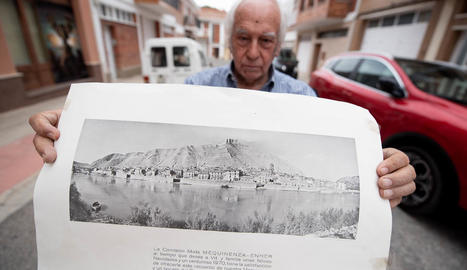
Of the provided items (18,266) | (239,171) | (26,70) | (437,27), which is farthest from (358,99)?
(26,70)

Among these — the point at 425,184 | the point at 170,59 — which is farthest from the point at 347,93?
the point at 170,59

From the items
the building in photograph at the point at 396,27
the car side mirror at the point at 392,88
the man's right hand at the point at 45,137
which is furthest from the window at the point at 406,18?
the man's right hand at the point at 45,137

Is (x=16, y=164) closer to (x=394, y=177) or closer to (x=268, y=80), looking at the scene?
(x=268, y=80)

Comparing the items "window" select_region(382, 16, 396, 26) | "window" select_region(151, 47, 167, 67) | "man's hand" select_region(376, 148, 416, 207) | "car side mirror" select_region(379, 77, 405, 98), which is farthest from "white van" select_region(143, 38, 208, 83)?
"window" select_region(382, 16, 396, 26)

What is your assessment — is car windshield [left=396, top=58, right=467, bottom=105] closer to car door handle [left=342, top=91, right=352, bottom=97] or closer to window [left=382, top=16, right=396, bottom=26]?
car door handle [left=342, top=91, right=352, bottom=97]

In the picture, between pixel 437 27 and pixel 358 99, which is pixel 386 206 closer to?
pixel 358 99

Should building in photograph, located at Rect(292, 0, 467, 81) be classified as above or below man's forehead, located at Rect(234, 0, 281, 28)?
above
